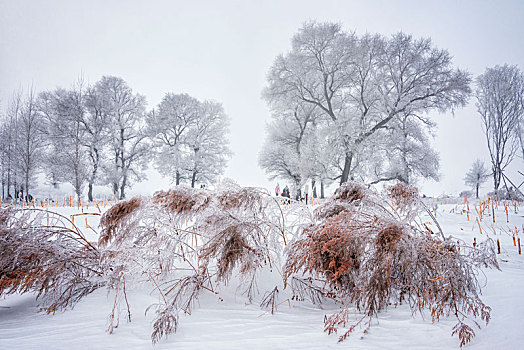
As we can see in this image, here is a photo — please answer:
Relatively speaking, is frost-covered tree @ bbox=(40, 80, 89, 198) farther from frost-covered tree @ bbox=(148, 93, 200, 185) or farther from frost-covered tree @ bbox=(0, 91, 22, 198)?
frost-covered tree @ bbox=(148, 93, 200, 185)

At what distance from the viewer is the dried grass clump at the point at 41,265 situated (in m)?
2.48

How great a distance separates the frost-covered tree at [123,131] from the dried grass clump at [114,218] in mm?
19686

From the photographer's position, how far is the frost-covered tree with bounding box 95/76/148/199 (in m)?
20.7

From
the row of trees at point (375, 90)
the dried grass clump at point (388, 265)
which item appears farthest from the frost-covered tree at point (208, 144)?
the dried grass clump at point (388, 265)

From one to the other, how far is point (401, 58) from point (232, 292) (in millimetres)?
16231

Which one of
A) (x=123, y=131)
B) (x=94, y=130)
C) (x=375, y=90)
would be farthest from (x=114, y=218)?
(x=123, y=131)

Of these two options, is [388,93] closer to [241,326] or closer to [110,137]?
[241,326]

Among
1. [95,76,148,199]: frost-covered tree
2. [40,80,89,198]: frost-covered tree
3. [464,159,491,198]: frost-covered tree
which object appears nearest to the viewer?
[40,80,89,198]: frost-covered tree

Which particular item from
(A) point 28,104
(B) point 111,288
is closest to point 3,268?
(B) point 111,288

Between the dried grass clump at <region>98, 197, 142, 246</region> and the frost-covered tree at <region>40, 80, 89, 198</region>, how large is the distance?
1693 cm

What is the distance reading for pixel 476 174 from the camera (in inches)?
1352

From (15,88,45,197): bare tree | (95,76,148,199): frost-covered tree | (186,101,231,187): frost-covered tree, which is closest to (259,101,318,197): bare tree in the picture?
(186,101,231,187): frost-covered tree

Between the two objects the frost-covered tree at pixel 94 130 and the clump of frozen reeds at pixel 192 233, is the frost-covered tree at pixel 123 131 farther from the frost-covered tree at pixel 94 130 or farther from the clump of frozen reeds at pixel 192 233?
the clump of frozen reeds at pixel 192 233

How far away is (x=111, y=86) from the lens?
21.8m
